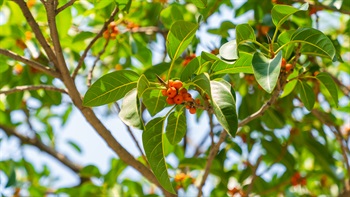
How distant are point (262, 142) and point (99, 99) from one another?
1.15 m

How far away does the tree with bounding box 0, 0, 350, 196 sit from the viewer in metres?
1.51

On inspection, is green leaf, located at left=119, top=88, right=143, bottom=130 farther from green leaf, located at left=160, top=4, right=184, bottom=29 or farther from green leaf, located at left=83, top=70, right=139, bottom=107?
green leaf, located at left=160, top=4, right=184, bottom=29

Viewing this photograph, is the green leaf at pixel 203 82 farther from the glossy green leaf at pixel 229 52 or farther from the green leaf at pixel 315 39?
the green leaf at pixel 315 39

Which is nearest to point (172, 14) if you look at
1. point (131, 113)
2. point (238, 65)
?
point (238, 65)

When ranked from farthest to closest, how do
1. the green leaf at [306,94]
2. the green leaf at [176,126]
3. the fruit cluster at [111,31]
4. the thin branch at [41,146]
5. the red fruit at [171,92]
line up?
the thin branch at [41,146]
the fruit cluster at [111,31]
the green leaf at [306,94]
the green leaf at [176,126]
the red fruit at [171,92]

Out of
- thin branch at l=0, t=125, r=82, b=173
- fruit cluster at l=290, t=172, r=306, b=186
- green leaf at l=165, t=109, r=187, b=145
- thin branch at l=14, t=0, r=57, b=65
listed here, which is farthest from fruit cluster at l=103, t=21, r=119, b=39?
thin branch at l=0, t=125, r=82, b=173

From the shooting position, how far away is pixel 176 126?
5.47 ft

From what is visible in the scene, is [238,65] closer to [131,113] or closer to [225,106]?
[225,106]

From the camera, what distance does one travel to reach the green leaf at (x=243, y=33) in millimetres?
1504

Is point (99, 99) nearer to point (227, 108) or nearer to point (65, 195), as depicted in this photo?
point (227, 108)

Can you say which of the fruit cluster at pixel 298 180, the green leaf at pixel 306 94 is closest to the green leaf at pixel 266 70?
the green leaf at pixel 306 94

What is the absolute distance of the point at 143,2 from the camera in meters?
2.52

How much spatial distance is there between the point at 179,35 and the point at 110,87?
0.22m

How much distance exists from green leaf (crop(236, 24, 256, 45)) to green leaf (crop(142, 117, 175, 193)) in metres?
0.30
